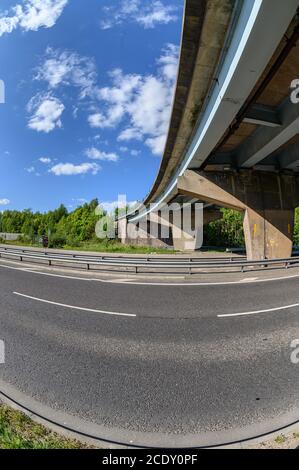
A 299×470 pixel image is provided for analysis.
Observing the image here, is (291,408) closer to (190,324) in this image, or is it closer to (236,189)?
(190,324)

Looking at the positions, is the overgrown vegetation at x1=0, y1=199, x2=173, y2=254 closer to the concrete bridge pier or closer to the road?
the concrete bridge pier

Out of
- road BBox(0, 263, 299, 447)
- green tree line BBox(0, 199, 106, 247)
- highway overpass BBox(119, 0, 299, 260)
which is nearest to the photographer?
road BBox(0, 263, 299, 447)

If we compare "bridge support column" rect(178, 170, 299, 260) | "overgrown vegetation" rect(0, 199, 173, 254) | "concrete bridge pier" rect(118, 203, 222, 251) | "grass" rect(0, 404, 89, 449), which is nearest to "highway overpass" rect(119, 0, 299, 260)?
"bridge support column" rect(178, 170, 299, 260)

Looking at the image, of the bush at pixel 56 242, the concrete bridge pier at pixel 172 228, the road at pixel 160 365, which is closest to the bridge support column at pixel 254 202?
the road at pixel 160 365

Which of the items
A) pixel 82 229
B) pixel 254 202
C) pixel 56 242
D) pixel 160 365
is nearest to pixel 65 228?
pixel 82 229

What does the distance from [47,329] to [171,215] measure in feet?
120

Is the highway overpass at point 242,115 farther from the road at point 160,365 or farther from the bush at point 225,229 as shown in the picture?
the bush at point 225,229

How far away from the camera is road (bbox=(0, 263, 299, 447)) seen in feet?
9.65

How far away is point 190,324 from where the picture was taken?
6.02 m

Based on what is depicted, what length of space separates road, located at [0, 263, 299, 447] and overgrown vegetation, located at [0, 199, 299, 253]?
29.5m

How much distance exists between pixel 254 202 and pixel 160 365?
14.2 m

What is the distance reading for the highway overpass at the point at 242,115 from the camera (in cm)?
546

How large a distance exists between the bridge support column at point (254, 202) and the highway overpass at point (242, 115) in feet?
0.20
